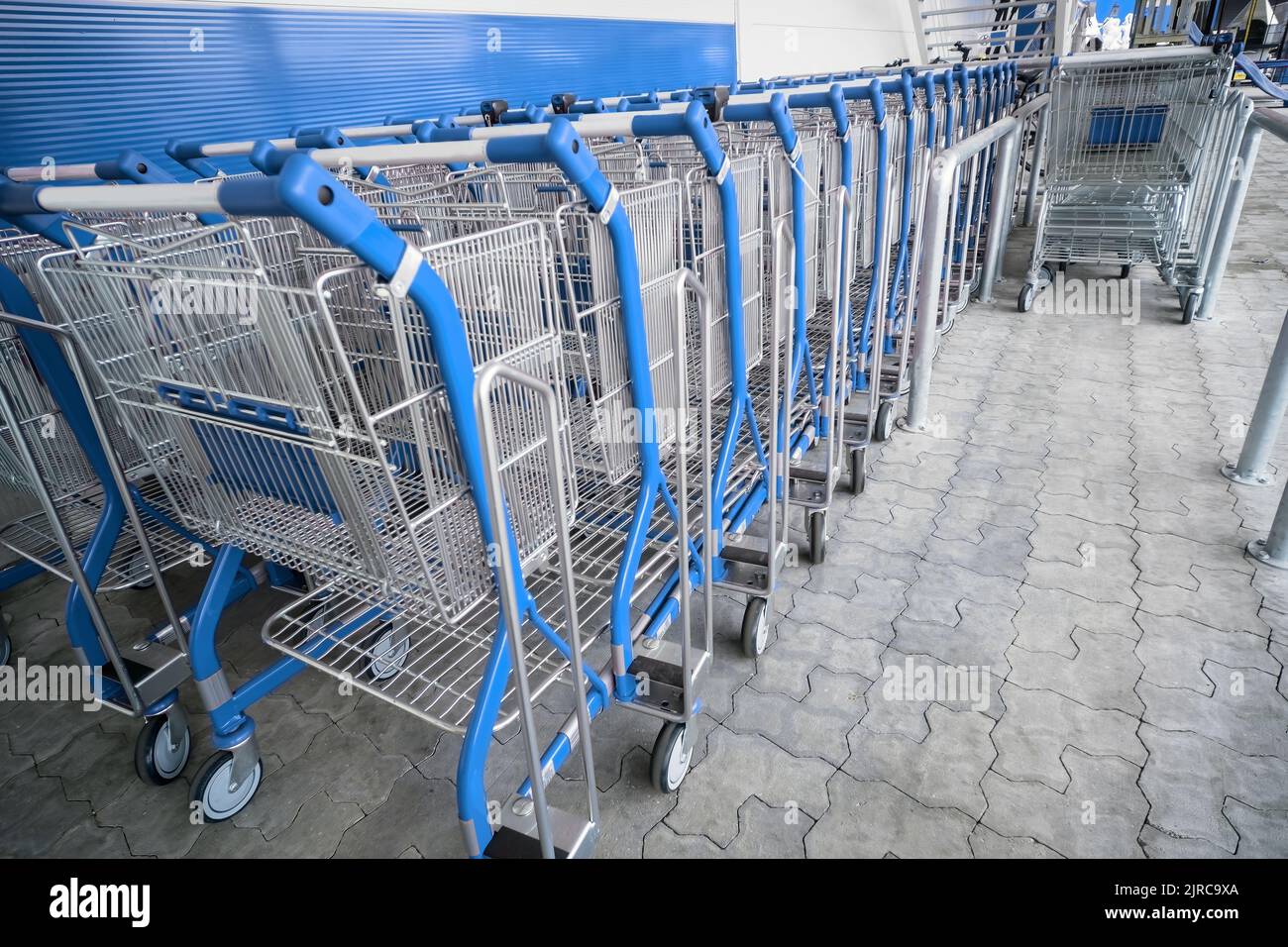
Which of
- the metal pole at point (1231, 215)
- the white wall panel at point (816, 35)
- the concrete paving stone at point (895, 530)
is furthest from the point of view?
the white wall panel at point (816, 35)

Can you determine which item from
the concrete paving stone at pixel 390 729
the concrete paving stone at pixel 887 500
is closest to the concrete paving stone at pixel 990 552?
the concrete paving stone at pixel 887 500

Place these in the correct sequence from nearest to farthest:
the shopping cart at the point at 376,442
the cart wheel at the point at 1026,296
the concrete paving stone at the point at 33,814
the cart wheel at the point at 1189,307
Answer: the shopping cart at the point at 376,442 < the concrete paving stone at the point at 33,814 < the cart wheel at the point at 1189,307 < the cart wheel at the point at 1026,296

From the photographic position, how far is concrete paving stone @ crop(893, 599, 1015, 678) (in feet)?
7.92

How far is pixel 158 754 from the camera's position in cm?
221

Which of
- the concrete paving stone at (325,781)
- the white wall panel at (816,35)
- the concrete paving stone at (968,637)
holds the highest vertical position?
the white wall panel at (816,35)

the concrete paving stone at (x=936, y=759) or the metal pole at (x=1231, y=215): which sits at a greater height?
the metal pole at (x=1231, y=215)

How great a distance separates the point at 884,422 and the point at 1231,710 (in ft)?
6.50

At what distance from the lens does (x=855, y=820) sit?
1.92 metres

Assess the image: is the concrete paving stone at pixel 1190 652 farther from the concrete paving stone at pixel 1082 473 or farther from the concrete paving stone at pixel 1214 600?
the concrete paving stone at pixel 1082 473

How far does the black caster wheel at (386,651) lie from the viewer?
2.41 metres

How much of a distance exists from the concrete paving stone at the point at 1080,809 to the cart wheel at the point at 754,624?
2.54ft

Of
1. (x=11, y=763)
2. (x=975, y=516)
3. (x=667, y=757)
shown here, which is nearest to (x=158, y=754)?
(x=11, y=763)

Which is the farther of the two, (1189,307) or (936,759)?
(1189,307)

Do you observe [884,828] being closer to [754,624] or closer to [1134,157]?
[754,624]
